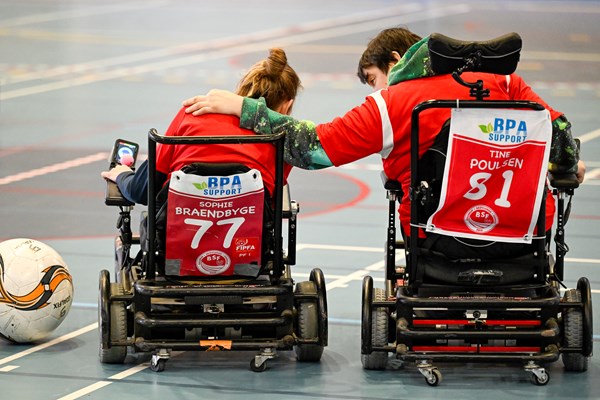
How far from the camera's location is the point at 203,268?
6.54 m

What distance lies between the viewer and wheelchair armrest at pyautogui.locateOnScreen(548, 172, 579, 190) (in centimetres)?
664

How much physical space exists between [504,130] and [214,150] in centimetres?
136

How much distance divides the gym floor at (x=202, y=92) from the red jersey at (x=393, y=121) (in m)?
1.09

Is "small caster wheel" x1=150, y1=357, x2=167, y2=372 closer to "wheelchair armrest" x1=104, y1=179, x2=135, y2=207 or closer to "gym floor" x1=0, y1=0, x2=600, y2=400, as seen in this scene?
"gym floor" x1=0, y1=0, x2=600, y2=400

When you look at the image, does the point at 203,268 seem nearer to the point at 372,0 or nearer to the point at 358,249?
the point at 358,249

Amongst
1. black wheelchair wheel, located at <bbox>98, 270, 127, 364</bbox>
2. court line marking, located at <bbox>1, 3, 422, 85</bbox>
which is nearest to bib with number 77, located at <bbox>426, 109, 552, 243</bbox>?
black wheelchair wheel, located at <bbox>98, 270, 127, 364</bbox>

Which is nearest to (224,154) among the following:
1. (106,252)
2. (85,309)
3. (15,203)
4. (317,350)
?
(317,350)

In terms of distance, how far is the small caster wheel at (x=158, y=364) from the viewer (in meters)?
6.49

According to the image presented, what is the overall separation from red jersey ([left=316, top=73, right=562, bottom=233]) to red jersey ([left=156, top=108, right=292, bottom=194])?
31 centimetres

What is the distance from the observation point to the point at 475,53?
623 centimetres

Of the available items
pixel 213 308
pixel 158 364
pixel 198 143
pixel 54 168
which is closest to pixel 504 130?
pixel 198 143

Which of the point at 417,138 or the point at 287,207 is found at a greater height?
the point at 417,138

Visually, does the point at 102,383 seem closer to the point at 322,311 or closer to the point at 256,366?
the point at 256,366

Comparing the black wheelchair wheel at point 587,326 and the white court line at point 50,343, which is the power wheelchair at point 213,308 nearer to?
the white court line at point 50,343
